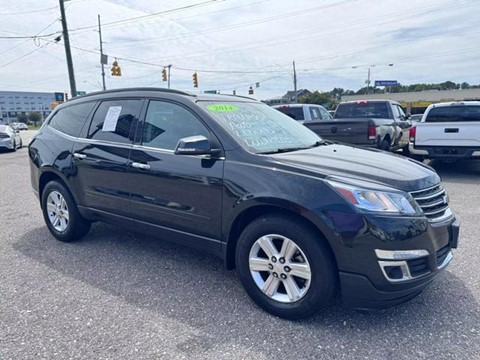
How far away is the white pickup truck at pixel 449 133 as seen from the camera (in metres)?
8.10

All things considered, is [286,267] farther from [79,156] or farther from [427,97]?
[427,97]

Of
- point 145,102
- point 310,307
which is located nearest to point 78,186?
point 145,102

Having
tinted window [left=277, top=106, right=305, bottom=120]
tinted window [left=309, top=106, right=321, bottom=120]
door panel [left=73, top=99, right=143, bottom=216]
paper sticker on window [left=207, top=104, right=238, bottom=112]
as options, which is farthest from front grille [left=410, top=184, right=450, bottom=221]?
tinted window [left=309, top=106, right=321, bottom=120]

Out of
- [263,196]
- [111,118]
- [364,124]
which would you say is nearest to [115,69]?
[364,124]

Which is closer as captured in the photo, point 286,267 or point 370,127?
point 286,267

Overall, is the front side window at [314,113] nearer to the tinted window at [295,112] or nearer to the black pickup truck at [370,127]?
the tinted window at [295,112]

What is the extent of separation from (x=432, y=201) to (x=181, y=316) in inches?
84.3

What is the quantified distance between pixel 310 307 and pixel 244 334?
52cm

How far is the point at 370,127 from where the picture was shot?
8.43 metres

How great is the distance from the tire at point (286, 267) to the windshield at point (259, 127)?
71 cm

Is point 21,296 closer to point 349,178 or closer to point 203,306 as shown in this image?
point 203,306

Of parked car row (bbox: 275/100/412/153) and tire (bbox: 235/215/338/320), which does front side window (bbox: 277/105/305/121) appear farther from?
tire (bbox: 235/215/338/320)

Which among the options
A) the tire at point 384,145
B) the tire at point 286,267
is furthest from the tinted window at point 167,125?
the tire at point 384,145

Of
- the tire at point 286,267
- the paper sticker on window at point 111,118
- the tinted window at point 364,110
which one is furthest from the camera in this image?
the tinted window at point 364,110
